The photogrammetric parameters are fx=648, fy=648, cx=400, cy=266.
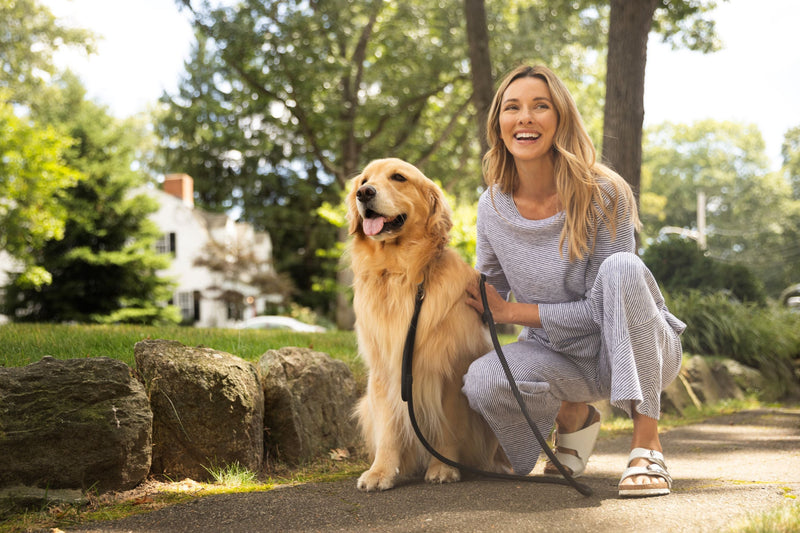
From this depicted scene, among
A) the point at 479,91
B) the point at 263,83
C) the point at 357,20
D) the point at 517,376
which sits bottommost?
the point at 517,376

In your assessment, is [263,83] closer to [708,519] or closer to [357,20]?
[357,20]

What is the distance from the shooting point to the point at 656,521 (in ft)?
7.05

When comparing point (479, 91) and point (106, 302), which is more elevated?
point (479, 91)

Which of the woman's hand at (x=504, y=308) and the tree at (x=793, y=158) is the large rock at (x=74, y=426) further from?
the tree at (x=793, y=158)

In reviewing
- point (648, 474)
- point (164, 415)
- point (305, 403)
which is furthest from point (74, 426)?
point (648, 474)

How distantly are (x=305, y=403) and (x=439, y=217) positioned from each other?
141 centimetres

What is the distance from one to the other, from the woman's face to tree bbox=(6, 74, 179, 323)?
18699 millimetres

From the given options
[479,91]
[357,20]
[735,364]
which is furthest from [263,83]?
[735,364]

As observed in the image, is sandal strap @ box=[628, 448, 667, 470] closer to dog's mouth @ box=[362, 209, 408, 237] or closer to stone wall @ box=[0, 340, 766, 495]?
dog's mouth @ box=[362, 209, 408, 237]

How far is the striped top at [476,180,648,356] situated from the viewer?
9.52ft

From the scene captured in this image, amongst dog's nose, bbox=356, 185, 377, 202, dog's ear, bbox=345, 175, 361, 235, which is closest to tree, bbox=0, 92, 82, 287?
dog's ear, bbox=345, 175, 361, 235

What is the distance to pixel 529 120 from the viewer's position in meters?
3.03

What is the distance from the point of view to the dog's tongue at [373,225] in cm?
311

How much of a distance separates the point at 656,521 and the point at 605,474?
3.75ft
